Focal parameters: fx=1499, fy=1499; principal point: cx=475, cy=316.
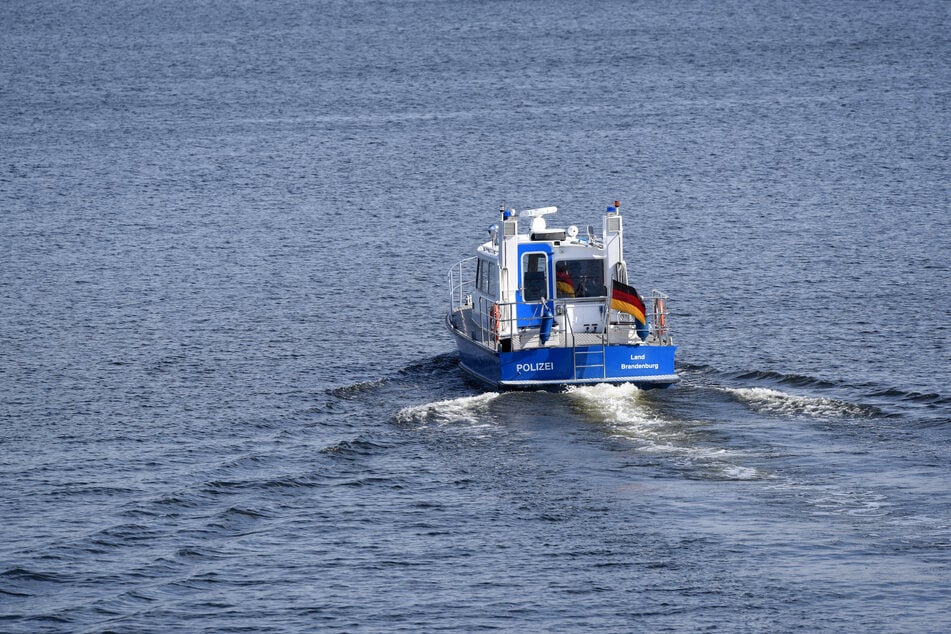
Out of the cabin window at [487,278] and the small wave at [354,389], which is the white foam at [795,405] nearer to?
the cabin window at [487,278]

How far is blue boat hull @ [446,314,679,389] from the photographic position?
37.6 metres

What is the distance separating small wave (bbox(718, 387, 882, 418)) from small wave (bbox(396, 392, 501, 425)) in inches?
251

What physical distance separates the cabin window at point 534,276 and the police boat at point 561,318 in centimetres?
3

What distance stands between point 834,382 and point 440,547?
1474cm

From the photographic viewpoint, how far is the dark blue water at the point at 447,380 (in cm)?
2738

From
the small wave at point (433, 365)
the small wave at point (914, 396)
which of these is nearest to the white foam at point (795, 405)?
the small wave at point (914, 396)

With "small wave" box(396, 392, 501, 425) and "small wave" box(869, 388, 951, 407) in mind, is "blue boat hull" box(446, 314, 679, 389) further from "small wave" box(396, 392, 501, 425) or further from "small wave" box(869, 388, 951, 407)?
"small wave" box(869, 388, 951, 407)

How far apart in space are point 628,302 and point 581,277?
2842mm

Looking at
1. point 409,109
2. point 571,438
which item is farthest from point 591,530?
point 409,109

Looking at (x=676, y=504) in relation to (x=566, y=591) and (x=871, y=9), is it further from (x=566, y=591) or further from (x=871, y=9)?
(x=871, y=9)

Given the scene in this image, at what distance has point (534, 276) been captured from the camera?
4062cm

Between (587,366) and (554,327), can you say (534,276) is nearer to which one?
(554,327)

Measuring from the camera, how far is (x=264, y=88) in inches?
4717

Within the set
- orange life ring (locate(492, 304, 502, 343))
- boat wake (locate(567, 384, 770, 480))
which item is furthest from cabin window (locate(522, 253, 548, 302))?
boat wake (locate(567, 384, 770, 480))
